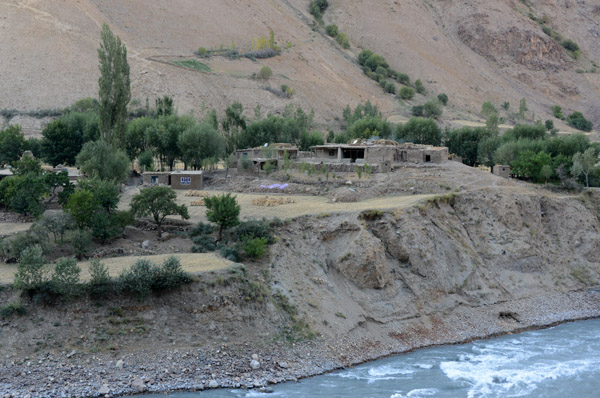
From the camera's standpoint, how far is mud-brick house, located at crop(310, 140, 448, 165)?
1849 inches

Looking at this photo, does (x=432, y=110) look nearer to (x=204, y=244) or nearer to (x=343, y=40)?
(x=343, y=40)

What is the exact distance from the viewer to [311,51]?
101 metres

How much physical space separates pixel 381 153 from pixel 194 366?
83.2ft

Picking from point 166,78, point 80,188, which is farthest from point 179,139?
point 166,78

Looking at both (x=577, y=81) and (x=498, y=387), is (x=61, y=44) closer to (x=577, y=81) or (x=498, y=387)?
(x=498, y=387)

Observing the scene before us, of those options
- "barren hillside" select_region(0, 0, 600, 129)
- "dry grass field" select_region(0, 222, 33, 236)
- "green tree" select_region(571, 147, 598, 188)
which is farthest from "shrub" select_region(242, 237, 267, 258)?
"barren hillside" select_region(0, 0, 600, 129)

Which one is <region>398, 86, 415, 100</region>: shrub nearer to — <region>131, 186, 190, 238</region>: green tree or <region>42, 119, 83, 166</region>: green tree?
<region>42, 119, 83, 166</region>: green tree

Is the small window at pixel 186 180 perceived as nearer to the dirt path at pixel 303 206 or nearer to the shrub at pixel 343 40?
the dirt path at pixel 303 206

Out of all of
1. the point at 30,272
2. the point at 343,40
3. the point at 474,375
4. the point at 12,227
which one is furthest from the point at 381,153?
the point at 343,40

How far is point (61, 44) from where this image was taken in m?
80.8

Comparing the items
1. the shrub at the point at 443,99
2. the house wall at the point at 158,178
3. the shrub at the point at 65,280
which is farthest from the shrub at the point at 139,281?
the shrub at the point at 443,99

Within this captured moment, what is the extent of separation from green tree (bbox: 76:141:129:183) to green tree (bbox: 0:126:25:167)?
434 inches

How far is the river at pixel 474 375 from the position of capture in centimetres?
2544

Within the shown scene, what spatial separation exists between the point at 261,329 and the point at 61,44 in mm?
63819
